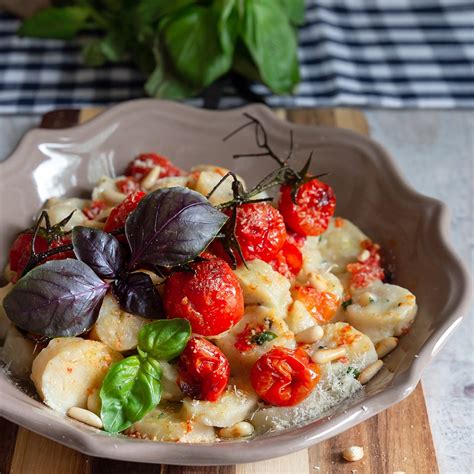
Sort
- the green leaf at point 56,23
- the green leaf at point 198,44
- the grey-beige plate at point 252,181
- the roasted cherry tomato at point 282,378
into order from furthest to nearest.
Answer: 1. the green leaf at point 56,23
2. the green leaf at point 198,44
3. the roasted cherry tomato at point 282,378
4. the grey-beige plate at point 252,181

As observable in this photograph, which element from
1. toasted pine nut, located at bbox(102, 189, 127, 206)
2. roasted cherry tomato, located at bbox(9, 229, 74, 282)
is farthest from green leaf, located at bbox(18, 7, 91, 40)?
roasted cherry tomato, located at bbox(9, 229, 74, 282)

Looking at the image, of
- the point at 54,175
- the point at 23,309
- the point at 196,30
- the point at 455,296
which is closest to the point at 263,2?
the point at 196,30

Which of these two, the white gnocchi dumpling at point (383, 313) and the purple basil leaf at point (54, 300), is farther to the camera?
the white gnocchi dumpling at point (383, 313)

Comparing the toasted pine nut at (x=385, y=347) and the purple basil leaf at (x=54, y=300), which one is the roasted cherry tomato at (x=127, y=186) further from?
the toasted pine nut at (x=385, y=347)

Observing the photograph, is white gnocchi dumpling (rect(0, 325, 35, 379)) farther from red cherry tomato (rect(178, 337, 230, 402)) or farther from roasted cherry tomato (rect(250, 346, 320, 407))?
roasted cherry tomato (rect(250, 346, 320, 407))

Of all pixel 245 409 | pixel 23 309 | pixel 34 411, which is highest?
pixel 23 309

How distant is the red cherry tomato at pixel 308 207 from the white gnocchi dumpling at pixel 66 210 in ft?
1.86

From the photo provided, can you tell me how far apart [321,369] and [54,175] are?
1.12 m

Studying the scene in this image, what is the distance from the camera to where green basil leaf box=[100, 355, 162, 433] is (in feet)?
5.89

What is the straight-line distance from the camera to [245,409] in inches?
73.7

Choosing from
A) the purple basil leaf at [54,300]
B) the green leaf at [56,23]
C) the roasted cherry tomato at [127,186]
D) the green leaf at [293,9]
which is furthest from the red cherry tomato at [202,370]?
the green leaf at [56,23]

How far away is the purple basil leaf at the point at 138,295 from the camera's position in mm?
1867

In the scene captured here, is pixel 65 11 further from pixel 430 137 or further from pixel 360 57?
pixel 430 137

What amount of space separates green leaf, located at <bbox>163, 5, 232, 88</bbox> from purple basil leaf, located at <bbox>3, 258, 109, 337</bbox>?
1402 millimetres
